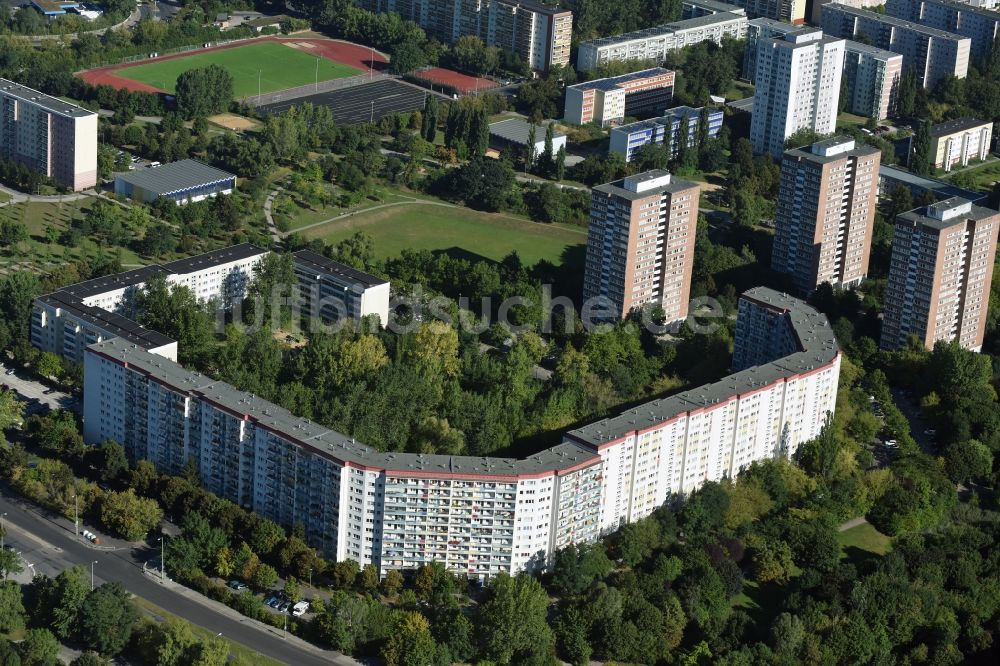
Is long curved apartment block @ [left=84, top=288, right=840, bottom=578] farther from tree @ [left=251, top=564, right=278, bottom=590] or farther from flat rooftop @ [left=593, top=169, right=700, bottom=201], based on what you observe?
flat rooftop @ [left=593, top=169, right=700, bottom=201]

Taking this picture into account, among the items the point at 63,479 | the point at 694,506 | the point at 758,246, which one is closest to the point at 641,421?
the point at 694,506

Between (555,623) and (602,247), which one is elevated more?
(602,247)

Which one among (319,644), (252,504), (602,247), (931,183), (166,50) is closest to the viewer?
(319,644)

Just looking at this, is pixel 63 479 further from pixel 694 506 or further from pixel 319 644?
pixel 694 506

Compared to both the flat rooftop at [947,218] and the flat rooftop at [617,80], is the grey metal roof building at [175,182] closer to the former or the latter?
the flat rooftop at [617,80]

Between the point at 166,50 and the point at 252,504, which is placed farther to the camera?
the point at 166,50

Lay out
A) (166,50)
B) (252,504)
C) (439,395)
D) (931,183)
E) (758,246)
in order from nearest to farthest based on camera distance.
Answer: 1. (252,504)
2. (439,395)
3. (758,246)
4. (931,183)
5. (166,50)

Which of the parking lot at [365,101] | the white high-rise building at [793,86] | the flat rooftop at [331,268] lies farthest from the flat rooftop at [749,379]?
the parking lot at [365,101]

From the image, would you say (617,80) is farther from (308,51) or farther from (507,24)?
(308,51)
